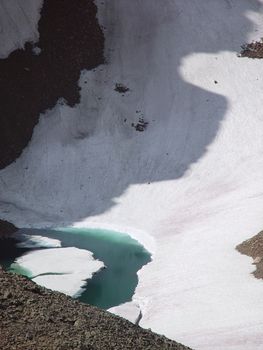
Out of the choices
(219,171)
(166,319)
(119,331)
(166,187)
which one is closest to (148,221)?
(166,187)

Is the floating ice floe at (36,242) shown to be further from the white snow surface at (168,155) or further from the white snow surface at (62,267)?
the white snow surface at (168,155)

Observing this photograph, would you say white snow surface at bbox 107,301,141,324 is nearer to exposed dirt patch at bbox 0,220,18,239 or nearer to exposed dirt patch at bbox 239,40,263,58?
exposed dirt patch at bbox 0,220,18,239

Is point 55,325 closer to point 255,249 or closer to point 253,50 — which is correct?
point 255,249

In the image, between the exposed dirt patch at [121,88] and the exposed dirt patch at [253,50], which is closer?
the exposed dirt patch at [121,88]

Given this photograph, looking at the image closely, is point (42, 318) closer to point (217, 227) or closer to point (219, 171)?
point (217, 227)

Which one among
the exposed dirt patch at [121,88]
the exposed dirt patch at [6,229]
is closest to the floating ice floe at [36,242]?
the exposed dirt patch at [6,229]

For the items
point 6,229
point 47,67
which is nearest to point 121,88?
point 47,67

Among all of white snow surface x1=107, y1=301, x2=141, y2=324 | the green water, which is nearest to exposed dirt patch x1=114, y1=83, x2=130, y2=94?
the green water
